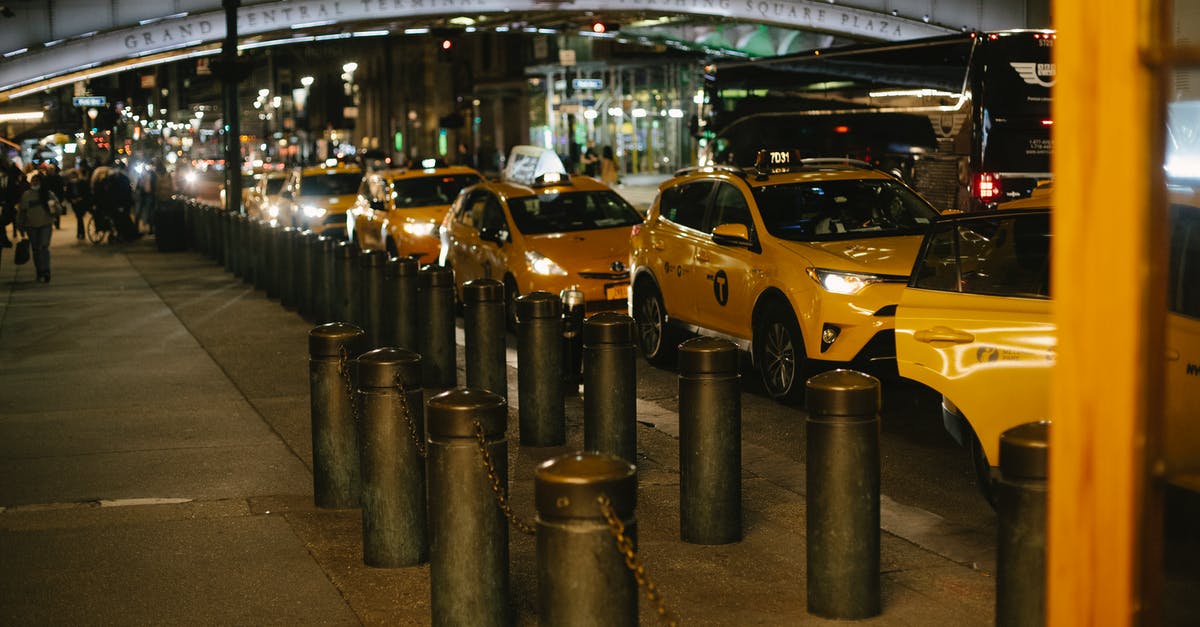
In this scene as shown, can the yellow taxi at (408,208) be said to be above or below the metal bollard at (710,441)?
above

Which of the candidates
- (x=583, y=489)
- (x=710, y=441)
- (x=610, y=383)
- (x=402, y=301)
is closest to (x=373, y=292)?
(x=402, y=301)

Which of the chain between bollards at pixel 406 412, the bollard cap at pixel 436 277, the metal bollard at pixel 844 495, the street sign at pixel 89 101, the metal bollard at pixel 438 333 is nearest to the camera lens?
the metal bollard at pixel 844 495

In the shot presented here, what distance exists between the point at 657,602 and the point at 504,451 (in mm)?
1739

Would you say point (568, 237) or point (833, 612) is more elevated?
point (568, 237)

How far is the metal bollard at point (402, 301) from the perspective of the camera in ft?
41.2

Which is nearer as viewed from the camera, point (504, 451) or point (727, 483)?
point (504, 451)

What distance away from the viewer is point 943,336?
7.17 m

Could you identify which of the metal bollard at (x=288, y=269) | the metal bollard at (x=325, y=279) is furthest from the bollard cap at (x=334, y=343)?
the metal bollard at (x=288, y=269)

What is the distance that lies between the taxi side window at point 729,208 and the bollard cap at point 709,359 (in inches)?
194

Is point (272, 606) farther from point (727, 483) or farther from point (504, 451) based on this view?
point (727, 483)

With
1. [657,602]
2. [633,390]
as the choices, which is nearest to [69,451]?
[633,390]

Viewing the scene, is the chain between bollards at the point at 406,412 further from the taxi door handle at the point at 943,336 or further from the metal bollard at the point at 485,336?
the metal bollard at the point at 485,336

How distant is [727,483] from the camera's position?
22.6ft

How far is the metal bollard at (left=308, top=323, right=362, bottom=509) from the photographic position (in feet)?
24.8
